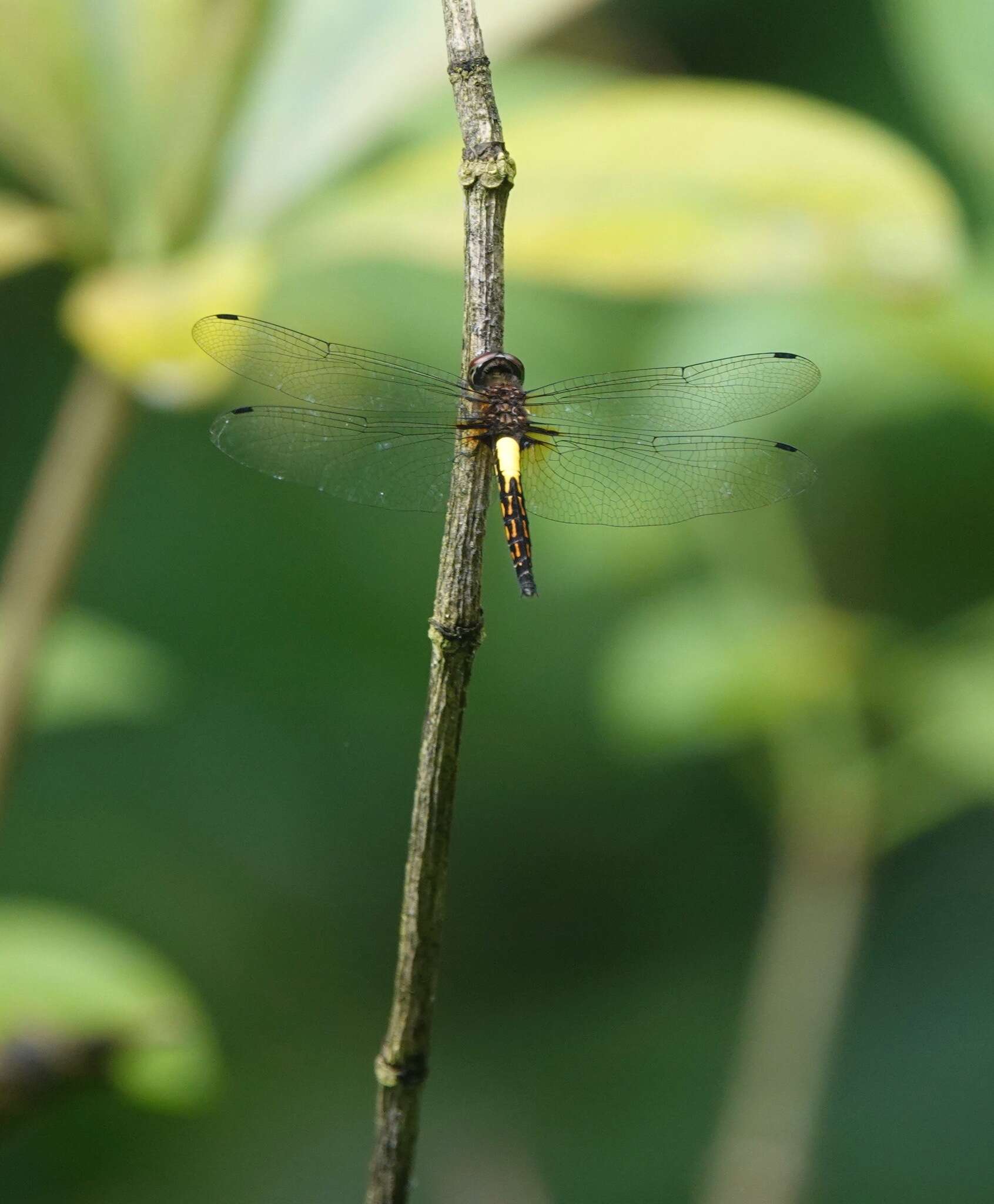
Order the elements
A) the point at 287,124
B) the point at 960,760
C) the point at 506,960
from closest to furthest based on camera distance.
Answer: the point at 287,124 < the point at 960,760 < the point at 506,960

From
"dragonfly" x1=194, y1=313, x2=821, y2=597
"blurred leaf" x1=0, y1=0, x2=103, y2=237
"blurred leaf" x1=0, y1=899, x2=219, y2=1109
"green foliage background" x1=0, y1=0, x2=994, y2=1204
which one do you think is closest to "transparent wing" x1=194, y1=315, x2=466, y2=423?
"dragonfly" x1=194, y1=313, x2=821, y2=597

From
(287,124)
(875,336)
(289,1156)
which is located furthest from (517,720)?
(287,124)

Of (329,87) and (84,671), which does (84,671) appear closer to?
(84,671)

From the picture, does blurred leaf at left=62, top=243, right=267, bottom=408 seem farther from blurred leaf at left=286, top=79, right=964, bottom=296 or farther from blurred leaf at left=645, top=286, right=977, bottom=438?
blurred leaf at left=645, top=286, right=977, bottom=438

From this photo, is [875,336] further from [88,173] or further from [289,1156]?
[289,1156]

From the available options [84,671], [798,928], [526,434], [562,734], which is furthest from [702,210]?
[562,734]

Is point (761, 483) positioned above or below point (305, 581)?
below
